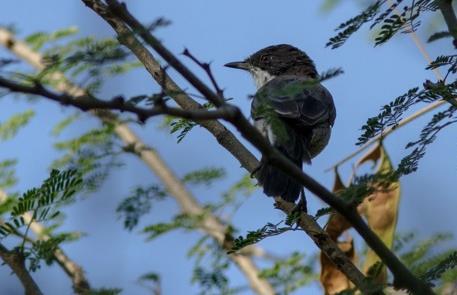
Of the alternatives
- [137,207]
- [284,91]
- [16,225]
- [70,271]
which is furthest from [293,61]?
[284,91]

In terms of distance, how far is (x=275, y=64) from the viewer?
Answer: 25.0 ft

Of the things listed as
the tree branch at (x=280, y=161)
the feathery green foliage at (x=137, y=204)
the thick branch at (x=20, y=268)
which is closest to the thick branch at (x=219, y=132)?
the tree branch at (x=280, y=161)

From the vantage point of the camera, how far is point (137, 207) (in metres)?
5.95

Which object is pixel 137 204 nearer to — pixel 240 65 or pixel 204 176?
pixel 204 176

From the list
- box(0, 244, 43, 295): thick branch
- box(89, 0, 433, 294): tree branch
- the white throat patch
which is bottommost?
box(89, 0, 433, 294): tree branch

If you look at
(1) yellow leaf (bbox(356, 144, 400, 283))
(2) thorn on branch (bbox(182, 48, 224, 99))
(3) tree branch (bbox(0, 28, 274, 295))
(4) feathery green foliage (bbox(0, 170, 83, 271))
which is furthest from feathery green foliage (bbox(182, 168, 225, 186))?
(2) thorn on branch (bbox(182, 48, 224, 99))

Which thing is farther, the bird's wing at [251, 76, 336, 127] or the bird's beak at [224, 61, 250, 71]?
the bird's beak at [224, 61, 250, 71]

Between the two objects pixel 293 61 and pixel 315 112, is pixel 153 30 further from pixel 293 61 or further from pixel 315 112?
pixel 293 61

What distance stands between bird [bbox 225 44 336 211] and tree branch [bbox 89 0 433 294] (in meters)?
0.34

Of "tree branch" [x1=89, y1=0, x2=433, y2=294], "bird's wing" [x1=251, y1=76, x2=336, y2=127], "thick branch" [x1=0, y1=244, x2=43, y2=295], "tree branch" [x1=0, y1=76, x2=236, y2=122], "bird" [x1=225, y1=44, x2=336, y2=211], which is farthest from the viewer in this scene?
"bird's wing" [x1=251, y1=76, x2=336, y2=127]

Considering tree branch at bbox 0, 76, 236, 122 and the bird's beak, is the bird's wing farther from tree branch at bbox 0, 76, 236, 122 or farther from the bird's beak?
tree branch at bbox 0, 76, 236, 122

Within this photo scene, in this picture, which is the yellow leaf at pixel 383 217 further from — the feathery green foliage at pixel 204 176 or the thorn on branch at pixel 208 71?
the thorn on branch at pixel 208 71

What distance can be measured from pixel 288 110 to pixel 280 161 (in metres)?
2.81

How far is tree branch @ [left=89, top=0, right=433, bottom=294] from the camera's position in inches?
94.0
